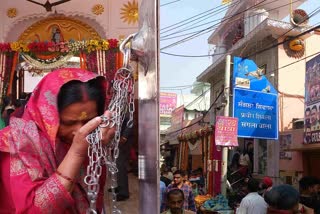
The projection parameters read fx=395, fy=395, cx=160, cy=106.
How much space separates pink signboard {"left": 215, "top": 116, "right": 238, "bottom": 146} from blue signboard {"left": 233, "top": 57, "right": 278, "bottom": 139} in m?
0.29

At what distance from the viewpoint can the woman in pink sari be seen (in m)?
1.04

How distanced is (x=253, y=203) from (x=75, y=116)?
12.9 feet

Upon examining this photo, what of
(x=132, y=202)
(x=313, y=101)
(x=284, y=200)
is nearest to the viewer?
(x=132, y=202)

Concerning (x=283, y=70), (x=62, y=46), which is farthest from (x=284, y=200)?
(x=283, y=70)

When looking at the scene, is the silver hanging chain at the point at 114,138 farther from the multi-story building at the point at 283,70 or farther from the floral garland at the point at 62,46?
the multi-story building at the point at 283,70

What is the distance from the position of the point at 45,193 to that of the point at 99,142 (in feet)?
0.62

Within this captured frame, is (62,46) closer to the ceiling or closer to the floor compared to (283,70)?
closer to the floor

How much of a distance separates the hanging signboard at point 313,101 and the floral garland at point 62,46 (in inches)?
240

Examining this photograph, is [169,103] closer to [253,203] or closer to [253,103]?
[253,103]

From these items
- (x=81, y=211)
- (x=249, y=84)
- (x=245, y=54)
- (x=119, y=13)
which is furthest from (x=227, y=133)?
(x=81, y=211)

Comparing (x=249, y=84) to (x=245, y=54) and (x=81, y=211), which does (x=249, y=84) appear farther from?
(x=81, y=211)

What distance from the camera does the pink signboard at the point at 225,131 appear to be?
8.71 m

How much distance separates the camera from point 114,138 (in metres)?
1.11

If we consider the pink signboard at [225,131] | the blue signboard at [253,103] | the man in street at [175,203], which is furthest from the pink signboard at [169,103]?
the man in street at [175,203]
